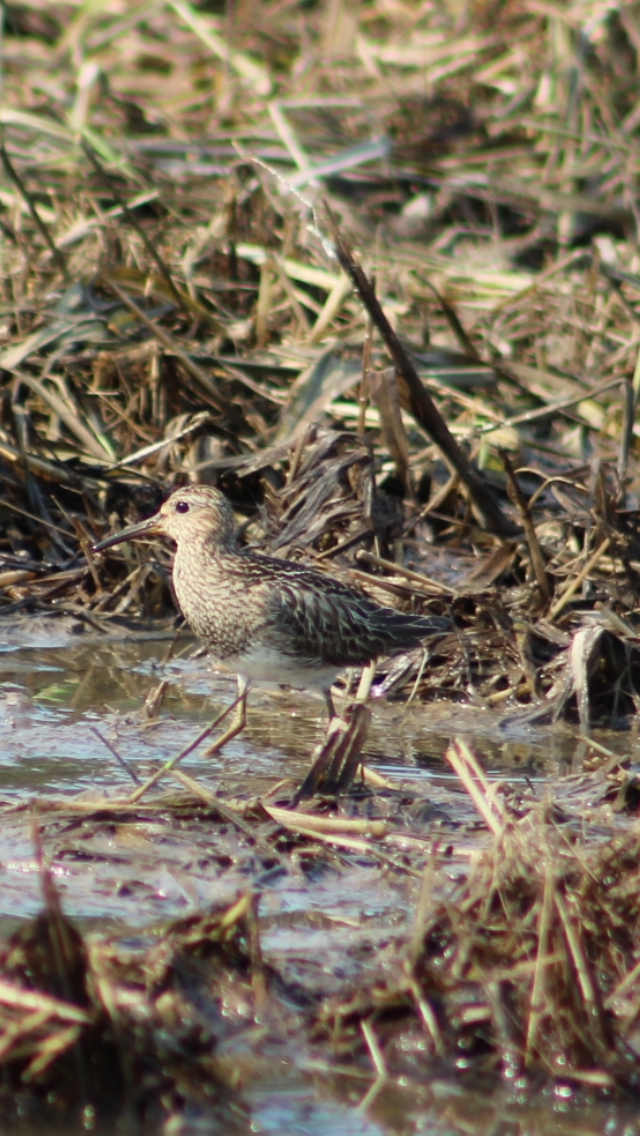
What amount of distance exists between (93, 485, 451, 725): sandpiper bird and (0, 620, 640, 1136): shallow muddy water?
0.26 meters

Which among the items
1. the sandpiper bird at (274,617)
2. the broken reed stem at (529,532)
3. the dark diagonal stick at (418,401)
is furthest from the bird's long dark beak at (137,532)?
the broken reed stem at (529,532)

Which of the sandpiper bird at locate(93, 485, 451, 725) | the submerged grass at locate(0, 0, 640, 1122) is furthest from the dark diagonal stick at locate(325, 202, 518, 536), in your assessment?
the sandpiper bird at locate(93, 485, 451, 725)

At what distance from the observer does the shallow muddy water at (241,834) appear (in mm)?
2828

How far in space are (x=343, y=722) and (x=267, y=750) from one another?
0.73 m

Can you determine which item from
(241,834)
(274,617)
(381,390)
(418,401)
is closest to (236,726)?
(274,617)

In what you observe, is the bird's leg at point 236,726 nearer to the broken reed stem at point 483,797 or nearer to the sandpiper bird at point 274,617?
the sandpiper bird at point 274,617

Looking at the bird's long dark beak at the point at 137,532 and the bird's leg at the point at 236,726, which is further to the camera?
the bird's long dark beak at the point at 137,532

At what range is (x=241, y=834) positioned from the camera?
3809mm

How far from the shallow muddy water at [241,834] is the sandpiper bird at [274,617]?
0.87 feet

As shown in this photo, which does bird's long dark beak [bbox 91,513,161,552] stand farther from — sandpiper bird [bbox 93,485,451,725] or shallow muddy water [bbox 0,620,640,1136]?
shallow muddy water [bbox 0,620,640,1136]

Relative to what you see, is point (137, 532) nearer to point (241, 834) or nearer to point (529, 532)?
point (529, 532)

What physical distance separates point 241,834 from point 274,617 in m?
1.11

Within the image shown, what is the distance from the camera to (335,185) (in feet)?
28.5

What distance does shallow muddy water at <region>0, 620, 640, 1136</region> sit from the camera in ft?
9.28
